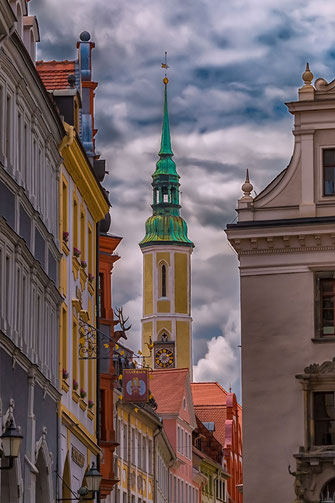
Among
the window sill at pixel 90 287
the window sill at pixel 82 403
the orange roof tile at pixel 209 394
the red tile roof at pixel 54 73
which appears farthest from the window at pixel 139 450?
the orange roof tile at pixel 209 394

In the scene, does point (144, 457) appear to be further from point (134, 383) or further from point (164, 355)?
point (164, 355)

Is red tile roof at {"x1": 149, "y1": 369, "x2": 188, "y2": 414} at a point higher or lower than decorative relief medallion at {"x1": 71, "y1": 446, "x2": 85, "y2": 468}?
higher

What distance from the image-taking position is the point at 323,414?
46.3 m

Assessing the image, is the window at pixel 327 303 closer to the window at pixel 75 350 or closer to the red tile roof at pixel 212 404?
the window at pixel 75 350

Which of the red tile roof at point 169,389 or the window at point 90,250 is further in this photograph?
Answer: the red tile roof at point 169,389

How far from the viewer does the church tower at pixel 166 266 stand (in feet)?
608

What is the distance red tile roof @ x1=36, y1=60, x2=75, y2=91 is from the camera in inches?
1666

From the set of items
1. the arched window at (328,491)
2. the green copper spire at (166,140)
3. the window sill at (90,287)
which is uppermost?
the green copper spire at (166,140)

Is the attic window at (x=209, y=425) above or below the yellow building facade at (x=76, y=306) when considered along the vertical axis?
above

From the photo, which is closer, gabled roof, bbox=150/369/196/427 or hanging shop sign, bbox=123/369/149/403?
hanging shop sign, bbox=123/369/149/403

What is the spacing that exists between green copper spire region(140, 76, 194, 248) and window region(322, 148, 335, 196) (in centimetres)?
13661

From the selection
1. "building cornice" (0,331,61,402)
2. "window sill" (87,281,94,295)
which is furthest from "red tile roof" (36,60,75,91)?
"building cornice" (0,331,61,402)

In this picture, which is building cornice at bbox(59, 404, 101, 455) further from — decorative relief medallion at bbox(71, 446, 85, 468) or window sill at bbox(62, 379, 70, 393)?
window sill at bbox(62, 379, 70, 393)

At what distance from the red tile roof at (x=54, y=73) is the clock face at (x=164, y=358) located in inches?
4585
